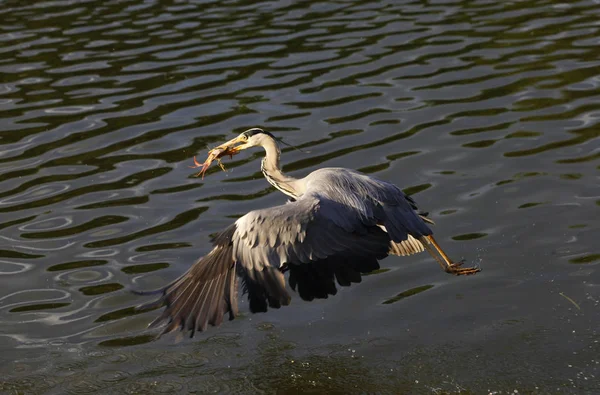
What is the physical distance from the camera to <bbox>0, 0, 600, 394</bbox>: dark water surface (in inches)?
318

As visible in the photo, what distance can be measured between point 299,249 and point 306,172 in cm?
403

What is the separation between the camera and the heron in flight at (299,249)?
7.34 meters

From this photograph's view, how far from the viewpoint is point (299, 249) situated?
7473mm

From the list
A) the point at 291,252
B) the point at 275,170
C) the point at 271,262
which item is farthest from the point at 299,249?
the point at 275,170

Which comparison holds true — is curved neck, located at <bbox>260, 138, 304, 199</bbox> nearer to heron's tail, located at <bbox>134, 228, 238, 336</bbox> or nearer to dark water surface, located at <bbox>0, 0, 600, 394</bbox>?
dark water surface, located at <bbox>0, 0, 600, 394</bbox>

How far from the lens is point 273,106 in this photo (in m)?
13.5

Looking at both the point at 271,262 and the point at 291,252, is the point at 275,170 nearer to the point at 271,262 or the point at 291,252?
the point at 291,252

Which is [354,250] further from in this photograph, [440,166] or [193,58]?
[193,58]

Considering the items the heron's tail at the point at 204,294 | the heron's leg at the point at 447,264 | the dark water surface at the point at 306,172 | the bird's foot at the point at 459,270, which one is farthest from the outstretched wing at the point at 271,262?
the bird's foot at the point at 459,270

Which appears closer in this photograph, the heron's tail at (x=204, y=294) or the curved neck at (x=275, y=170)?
the heron's tail at (x=204, y=294)

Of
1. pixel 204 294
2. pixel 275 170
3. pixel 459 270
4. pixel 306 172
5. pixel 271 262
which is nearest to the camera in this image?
pixel 271 262

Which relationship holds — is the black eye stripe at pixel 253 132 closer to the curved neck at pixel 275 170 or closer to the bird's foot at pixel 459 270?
the curved neck at pixel 275 170

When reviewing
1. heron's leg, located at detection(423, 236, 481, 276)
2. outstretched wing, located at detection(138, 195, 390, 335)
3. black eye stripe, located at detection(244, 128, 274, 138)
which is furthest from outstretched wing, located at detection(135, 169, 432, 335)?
black eye stripe, located at detection(244, 128, 274, 138)

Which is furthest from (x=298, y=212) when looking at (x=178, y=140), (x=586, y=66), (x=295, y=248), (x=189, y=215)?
(x=586, y=66)
